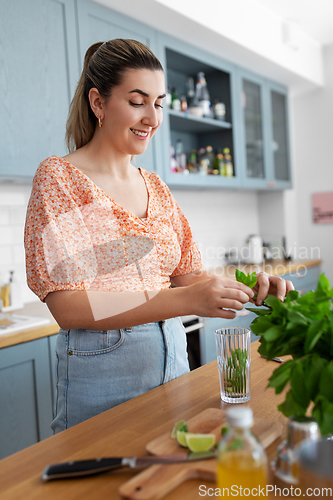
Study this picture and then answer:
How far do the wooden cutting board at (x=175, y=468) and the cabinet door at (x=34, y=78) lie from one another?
4.70 feet

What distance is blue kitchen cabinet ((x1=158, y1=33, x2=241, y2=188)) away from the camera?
259cm

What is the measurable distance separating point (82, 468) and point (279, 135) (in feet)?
11.7

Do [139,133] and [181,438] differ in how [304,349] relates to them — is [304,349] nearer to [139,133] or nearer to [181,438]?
[181,438]

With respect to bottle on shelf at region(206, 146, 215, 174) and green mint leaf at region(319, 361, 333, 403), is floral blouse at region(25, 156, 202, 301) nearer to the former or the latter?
green mint leaf at region(319, 361, 333, 403)

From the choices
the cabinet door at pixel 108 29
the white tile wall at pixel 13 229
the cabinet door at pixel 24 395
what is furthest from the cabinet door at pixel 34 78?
the cabinet door at pixel 24 395

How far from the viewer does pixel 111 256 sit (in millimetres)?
1050

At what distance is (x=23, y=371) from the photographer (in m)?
1.62

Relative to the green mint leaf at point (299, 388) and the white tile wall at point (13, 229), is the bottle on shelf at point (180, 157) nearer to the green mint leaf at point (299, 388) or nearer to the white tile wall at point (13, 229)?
the white tile wall at point (13, 229)

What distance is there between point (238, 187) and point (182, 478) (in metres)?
2.74

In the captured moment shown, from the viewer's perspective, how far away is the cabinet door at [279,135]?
3.56m

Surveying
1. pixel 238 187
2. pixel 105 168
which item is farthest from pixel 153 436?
pixel 238 187

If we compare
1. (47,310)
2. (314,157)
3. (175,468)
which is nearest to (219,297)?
(175,468)

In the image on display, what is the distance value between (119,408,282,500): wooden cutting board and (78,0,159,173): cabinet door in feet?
6.07

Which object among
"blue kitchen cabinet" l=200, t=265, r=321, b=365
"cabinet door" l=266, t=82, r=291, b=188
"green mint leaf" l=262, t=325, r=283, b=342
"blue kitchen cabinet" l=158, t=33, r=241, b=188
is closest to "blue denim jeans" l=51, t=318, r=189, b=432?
"green mint leaf" l=262, t=325, r=283, b=342
